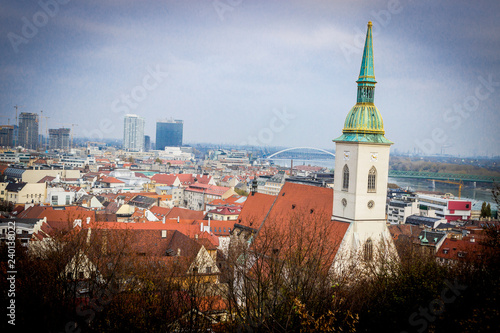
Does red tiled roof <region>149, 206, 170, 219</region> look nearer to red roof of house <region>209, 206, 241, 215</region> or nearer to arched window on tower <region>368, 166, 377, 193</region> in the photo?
red roof of house <region>209, 206, 241, 215</region>

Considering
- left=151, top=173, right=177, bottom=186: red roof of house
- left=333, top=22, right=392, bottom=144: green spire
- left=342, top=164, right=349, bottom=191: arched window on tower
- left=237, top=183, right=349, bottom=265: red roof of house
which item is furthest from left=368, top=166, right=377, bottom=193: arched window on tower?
left=151, top=173, right=177, bottom=186: red roof of house

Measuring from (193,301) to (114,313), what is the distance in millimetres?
2973

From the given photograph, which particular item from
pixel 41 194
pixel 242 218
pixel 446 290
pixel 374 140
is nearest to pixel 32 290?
pixel 446 290

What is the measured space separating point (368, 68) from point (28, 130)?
168811mm

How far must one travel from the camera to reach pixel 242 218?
134 ft

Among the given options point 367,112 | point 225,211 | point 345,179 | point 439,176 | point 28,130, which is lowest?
point 225,211

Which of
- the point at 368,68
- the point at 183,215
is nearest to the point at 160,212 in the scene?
the point at 183,215

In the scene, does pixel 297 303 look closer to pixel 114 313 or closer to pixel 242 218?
pixel 114 313

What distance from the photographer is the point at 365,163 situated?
29.7 m

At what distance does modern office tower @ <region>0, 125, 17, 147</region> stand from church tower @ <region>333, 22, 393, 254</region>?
161m

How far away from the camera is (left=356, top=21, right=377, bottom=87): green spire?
2966 centimetres

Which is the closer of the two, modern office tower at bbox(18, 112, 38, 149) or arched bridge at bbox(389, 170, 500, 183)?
arched bridge at bbox(389, 170, 500, 183)

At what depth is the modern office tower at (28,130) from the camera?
168250 mm

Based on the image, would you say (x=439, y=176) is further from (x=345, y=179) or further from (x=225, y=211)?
(x=345, y=179)
